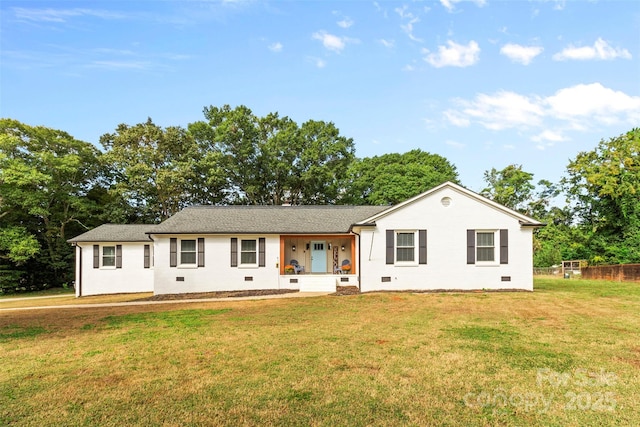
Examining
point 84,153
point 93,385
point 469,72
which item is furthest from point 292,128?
point 93,385

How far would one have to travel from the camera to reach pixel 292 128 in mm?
35438

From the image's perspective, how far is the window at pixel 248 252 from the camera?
726 inches

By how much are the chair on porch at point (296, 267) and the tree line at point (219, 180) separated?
14.5m

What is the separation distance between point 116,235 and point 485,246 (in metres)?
19.8

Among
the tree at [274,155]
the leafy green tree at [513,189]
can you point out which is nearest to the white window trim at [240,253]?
the tree at [274,155]

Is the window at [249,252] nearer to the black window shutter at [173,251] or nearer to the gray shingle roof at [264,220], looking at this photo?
the gray shingle roof at [264,220]

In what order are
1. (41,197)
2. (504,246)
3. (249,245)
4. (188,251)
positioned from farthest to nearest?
(41,197) → (249,245) → (188,251) → (504,246)

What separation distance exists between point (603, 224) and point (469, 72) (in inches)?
A: 730

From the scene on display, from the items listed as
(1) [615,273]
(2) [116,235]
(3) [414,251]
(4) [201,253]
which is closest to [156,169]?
(2) [116,235]

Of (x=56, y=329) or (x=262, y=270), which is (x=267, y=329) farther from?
(x=262, y=270)

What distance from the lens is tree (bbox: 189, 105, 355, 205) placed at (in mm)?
33969

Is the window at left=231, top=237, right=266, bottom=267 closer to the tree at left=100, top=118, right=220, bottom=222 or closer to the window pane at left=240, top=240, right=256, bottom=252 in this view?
the window pane at left=240, top=240, right=256, bottom=252

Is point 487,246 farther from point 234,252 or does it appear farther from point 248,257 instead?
point 234,252

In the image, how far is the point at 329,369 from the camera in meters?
5.59
